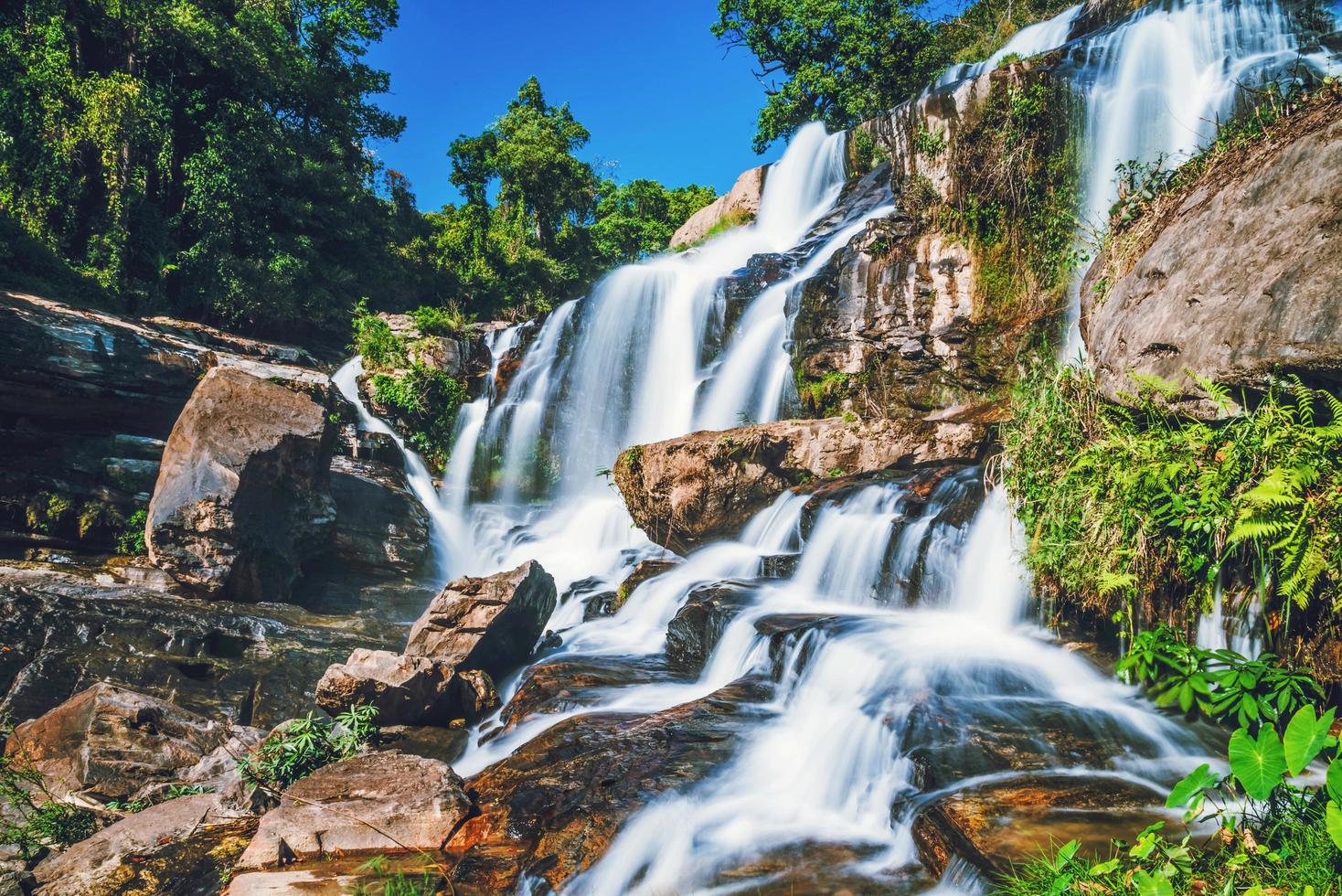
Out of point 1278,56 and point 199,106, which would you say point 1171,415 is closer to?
point 1278,56

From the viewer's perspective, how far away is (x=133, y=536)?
38.1ft

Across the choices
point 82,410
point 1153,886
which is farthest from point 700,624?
point 82,410

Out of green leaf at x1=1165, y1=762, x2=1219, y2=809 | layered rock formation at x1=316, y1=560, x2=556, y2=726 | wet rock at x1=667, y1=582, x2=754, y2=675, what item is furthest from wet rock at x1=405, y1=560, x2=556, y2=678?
green leaf at x1=1165, y1=762, x2=1219, y2=809

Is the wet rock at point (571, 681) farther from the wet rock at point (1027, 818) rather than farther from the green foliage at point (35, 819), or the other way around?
the wet rock at point (1027, 818)

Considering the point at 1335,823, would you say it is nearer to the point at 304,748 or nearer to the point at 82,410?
the point at 304,748

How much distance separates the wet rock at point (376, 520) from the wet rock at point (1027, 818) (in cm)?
1091

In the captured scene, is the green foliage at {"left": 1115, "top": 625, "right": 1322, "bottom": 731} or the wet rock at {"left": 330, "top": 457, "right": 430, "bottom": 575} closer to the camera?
the green foliage at {"left": 1115, "top": 625, "right": 1322, "bottom": 731}

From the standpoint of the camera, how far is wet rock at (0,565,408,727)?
8.27 m

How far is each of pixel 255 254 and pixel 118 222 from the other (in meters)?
3.56

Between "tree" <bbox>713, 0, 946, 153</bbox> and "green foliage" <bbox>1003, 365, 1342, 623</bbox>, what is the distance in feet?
70.7

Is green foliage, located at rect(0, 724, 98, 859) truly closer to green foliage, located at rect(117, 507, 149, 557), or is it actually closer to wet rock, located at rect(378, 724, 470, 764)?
wet rock, located at rect(378, 724, 470, 764)

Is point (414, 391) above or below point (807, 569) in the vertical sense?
above

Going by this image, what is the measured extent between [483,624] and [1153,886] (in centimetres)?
737

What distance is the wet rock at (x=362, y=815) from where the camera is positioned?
4652 mm
